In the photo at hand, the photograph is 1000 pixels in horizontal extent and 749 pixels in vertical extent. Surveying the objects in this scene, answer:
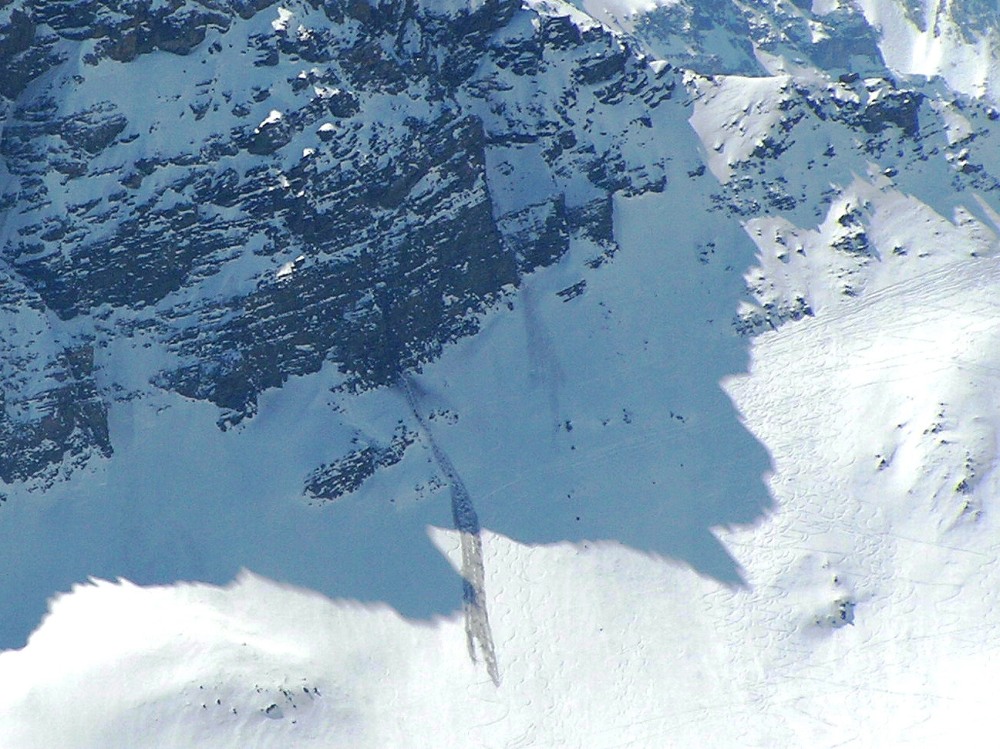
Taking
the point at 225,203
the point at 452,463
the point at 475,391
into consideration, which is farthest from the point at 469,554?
the point at 225,203

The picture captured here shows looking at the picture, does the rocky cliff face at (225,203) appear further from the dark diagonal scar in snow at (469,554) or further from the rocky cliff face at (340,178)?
the dark diagonal scar in snow at (469,554)

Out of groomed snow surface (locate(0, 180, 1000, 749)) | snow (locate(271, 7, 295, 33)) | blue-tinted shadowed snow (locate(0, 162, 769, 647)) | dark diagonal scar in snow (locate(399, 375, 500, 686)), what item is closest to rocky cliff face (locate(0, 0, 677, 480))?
snow (locate(271, 7, 295, 33))

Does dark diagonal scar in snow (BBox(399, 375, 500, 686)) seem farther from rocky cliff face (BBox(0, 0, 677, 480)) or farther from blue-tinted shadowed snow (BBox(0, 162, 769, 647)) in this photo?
rocky cliff face (BBox(0, 0, 677, 480))

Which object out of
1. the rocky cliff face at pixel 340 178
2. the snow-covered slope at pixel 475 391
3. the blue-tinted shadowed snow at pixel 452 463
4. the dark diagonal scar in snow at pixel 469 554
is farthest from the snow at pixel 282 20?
the dark diagonal scar in snow at pixel 469 554

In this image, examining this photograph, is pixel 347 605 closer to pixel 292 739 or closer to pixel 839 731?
pixel 292 739

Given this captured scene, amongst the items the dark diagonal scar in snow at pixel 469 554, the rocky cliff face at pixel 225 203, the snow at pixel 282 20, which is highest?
the snow at pixel 282 20

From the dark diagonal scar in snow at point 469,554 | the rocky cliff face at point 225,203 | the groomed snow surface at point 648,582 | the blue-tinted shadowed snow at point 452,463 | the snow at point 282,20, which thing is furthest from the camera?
the snow at point 282,20

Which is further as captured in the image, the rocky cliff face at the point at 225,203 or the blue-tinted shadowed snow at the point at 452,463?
the rocky cliff face at the point at 225,203
